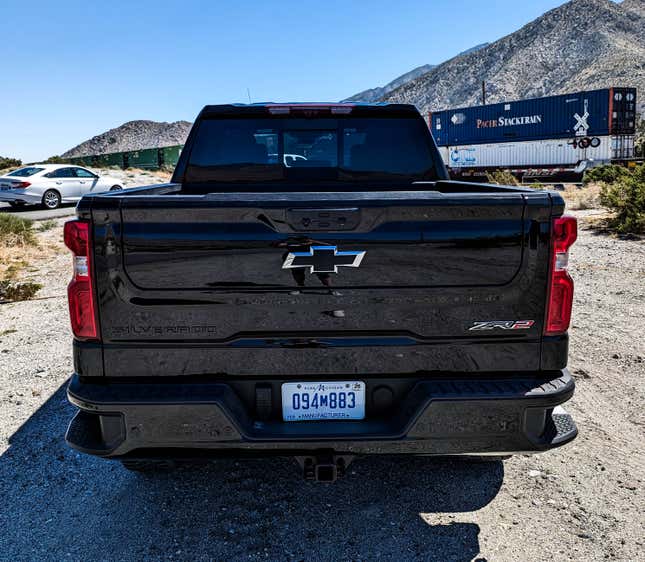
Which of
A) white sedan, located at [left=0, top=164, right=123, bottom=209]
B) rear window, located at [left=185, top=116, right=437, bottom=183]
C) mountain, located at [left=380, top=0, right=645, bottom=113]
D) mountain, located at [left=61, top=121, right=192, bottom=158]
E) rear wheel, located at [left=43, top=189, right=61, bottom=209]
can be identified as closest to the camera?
rear window, located at [left=185, top=116, right=437, bottom=183]

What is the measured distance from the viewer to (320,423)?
2465 mm

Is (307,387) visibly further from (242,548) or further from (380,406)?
(242,548)

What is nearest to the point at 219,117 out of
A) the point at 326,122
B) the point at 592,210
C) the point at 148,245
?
the point at 326,122

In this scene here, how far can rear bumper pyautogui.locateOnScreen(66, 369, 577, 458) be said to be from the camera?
2.36 meters

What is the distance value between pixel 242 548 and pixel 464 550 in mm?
1058

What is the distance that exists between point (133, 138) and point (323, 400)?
→ 100393mm

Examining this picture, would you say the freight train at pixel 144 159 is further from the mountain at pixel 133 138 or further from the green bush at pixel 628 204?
the mountain at pixel 133 138

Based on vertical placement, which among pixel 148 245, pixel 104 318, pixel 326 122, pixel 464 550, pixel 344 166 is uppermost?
pixel 326 122

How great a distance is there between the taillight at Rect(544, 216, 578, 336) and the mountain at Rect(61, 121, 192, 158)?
3696 inches

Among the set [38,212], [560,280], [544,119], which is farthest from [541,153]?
[560,280]

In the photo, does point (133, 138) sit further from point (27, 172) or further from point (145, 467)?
point (145, 467)

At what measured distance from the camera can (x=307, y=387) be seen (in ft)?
8.03

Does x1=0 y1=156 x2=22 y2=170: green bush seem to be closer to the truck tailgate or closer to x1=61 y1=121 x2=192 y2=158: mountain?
the truck tailgate

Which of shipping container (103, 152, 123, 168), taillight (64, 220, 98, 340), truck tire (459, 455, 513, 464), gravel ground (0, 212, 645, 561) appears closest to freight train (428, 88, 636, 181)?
shipping container (103, 152, 123, 168)
